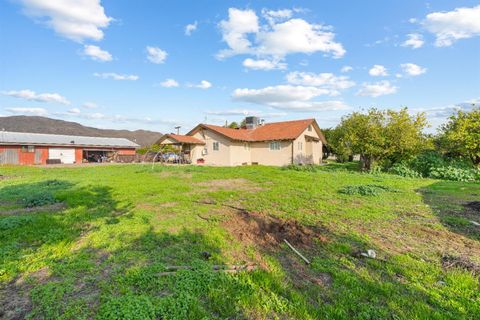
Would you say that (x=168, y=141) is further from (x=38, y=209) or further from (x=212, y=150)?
(x=38, y=209)

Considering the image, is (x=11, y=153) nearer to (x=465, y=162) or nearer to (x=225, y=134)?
(x=225, y=134)

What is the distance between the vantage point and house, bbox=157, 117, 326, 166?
2227cm

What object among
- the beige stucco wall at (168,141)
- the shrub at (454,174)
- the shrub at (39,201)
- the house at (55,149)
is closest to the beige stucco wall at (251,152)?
the beige stucco wall at (168,141)

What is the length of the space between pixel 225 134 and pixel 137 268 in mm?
19501

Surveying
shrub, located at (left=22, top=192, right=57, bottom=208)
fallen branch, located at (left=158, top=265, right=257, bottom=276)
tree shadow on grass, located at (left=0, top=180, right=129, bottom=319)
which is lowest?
fallen branch, located at (left=158, top=265, right=257, bottom=276)

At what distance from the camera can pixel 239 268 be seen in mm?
3277

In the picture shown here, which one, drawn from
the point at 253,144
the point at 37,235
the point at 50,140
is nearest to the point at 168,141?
the point at 253,144

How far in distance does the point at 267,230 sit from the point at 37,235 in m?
4.35

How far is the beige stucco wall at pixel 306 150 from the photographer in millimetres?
22250

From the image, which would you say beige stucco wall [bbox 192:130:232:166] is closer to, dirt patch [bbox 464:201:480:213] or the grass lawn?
the grass lawn

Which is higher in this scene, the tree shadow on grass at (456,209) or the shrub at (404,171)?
the shrub at (404,171)

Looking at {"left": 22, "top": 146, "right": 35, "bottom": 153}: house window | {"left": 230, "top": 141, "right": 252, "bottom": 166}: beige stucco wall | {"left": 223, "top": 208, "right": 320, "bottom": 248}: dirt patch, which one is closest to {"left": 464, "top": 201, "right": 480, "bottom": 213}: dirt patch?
{"left": 223, "top": 208, "right": 320, "bottom": 248}: dirt patch

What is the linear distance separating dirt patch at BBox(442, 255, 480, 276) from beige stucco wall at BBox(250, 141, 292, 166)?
18361 millimetres

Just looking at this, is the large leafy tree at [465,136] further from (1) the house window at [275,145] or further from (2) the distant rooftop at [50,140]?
(2) the distant rooftop at [50,140]
